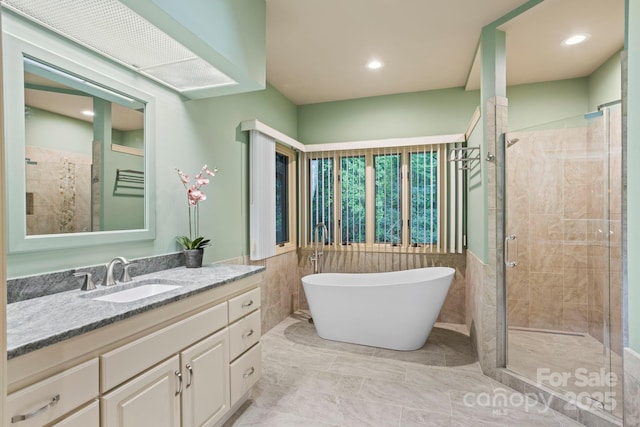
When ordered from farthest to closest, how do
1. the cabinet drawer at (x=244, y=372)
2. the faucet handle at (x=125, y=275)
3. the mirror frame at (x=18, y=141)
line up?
1. the cabinet drawer at (x=244, y=372)
2. the faucet handle at (x=125, y=275)
3. the mirror frame at (x=18, y=141)

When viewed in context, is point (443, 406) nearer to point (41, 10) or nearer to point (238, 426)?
point (238, 426)

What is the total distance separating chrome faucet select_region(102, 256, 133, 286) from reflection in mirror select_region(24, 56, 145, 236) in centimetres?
20

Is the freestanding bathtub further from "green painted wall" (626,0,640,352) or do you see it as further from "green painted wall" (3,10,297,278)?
"green painted wall" (626,0,640,352)

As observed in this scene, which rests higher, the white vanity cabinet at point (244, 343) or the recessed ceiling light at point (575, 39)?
the recessed ceiling light at point (575, 39)

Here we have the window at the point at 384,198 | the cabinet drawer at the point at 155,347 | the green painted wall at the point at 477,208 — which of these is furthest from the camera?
the window at the point at 384,198

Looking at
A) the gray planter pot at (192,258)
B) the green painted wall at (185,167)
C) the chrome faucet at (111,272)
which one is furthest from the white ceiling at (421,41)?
the chrome faucet at (111,272)

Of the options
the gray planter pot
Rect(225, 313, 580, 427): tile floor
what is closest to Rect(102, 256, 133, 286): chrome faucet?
the gray planter pot

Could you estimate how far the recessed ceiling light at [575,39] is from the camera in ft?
8.36

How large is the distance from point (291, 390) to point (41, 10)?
2.51 m

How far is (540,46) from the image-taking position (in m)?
2.70

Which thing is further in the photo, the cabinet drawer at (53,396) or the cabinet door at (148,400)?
the cabinet door at (148,400)

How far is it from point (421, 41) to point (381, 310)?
92.0 inches

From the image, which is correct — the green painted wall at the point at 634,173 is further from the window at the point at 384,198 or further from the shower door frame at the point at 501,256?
the window at the point at 384,198

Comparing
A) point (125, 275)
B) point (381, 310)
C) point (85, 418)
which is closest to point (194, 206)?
point (125, 275)
